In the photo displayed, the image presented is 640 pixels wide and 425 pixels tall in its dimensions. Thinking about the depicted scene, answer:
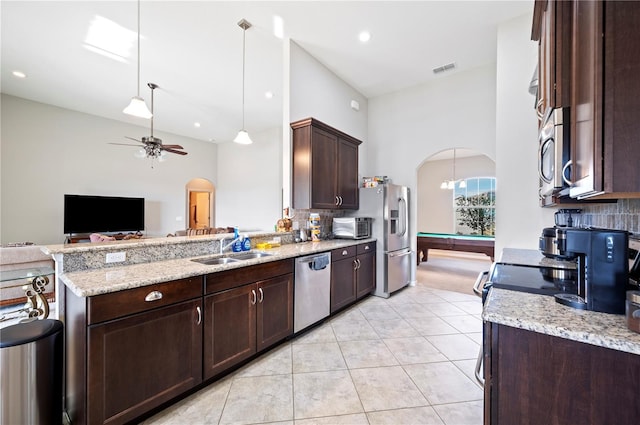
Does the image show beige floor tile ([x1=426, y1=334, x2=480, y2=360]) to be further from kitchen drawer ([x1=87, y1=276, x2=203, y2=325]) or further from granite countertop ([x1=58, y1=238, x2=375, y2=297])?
kitchen drawer ([x1=87, y1=276, x2=203, y2=325])

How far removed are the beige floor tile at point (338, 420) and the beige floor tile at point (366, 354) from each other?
55 cm

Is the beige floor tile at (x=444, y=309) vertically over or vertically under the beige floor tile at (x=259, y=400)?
over

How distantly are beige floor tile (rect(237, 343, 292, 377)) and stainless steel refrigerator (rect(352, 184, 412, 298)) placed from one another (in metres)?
2.06

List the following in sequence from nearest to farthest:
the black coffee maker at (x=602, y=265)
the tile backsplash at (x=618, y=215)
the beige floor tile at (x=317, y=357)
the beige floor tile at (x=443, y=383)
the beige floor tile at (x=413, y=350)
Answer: the black coffee maker at (x=602, y=265) < the tile backsplash at (x=618, y=215) < the beige floor tile at (x=443, y=383) < the beige floor tile at (x=317, y=357) < the beige floor tile at (x=413, y=350)

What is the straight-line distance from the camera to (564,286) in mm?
1348

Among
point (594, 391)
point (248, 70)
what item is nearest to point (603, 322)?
point (594, 391)

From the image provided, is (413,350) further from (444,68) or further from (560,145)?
(444,68)

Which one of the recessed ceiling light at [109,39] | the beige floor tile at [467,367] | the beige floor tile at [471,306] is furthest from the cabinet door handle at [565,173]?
the recessed ceiling light at [109,39]

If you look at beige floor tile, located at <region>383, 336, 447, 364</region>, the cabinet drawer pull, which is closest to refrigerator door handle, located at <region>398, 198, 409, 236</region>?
beige floor tile, located at <region>383, 336, 447, 364</region>

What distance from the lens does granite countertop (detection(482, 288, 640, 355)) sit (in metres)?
0.78

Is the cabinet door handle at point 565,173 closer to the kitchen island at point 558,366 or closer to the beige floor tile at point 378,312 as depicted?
the kitchen island at point 558,366

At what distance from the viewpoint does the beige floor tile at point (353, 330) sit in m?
2.77

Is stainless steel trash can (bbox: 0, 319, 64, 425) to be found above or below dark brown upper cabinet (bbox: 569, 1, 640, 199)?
below

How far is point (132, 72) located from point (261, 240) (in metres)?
3.83
